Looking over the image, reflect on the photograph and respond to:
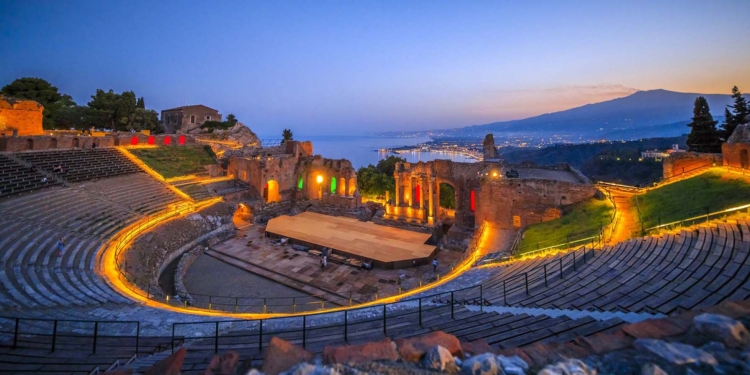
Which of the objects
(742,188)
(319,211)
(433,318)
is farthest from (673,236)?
(319,211)

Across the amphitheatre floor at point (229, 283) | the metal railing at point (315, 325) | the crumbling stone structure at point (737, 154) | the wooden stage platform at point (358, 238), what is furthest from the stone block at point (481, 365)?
the crumbling stone structure at point (737, 154)

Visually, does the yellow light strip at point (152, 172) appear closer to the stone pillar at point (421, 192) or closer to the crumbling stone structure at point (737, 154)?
the stone pillar at point (421, 192)

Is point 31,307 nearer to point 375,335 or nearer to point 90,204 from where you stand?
point 375,335

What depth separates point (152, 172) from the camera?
29.5m

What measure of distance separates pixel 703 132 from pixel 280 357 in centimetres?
3998

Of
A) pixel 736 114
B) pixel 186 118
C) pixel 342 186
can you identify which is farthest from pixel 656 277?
pixel 186 118

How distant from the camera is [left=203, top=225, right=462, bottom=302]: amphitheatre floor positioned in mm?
17828

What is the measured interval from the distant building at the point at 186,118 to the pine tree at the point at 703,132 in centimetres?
6971

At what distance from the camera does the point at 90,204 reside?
20.5 metres

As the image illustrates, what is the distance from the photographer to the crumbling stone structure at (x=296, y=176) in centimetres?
3462

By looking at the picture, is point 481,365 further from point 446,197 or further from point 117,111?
point 117,111

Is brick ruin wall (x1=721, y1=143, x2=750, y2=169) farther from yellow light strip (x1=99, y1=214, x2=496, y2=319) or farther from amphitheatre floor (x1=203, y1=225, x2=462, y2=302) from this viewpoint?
amphitheatre floor (x1=203, y1=225, x2=462, y2=302)

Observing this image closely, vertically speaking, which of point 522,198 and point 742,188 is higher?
point 742,188

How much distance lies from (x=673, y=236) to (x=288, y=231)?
902 inches
